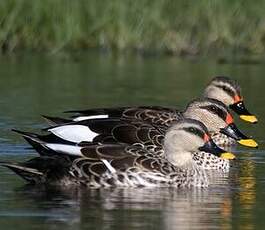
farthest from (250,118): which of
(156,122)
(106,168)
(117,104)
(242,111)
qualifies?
(106,168)

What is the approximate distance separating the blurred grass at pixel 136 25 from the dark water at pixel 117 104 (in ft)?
1.47

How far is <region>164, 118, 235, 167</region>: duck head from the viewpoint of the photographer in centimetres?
1375

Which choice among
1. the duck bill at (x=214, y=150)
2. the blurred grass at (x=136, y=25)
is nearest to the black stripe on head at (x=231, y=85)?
the duck bill at (x=214, y=150)

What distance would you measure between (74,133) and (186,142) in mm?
1430

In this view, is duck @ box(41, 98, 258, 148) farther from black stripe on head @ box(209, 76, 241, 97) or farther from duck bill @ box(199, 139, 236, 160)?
duck bill @ box(199, 139, 236, 160)

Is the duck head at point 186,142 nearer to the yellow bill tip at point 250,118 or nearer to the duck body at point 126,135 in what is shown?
the duck body at point 126,135

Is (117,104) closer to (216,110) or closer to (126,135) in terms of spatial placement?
(216,110)

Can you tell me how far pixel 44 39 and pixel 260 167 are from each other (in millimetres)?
11156

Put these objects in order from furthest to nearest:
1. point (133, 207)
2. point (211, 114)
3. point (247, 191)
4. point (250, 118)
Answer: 1. point (250, 118)
2. point (211, 114)
3. point (247, 191)
4. point (133, 207)

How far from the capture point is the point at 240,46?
87.0ft

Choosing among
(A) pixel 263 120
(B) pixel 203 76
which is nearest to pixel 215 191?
(A) pixel 263 120

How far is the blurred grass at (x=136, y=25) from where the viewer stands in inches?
993

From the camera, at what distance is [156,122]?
1631cm

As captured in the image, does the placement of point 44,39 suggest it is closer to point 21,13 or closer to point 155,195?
point 21,13
